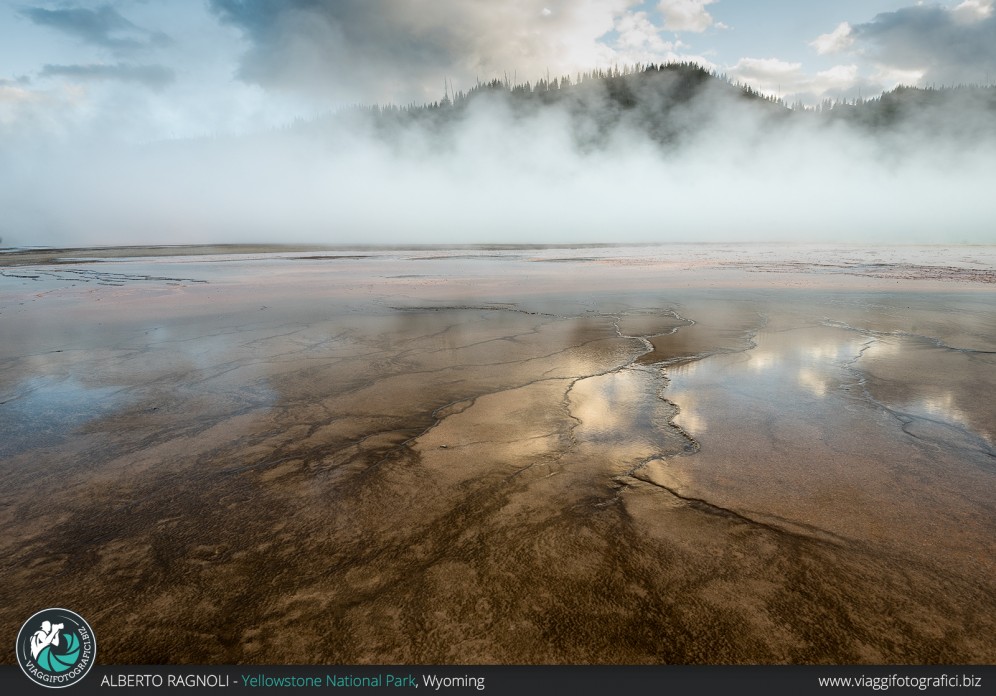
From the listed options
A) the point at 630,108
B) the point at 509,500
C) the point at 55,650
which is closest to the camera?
the point at 55,650

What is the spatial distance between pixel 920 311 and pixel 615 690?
21.9ft

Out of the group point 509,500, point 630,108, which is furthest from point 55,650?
point 630,108

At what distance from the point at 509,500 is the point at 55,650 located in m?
1.31

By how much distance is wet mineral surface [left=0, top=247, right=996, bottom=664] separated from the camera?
1210mm

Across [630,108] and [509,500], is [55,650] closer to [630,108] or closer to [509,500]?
[509,500]

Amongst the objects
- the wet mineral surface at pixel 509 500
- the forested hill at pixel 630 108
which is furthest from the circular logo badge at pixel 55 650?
the forested hill at pixel 630 108

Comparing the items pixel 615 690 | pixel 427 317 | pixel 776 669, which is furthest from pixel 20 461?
pixel 427 317

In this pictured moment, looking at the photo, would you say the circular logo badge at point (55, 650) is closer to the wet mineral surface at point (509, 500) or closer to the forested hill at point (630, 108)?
the wet mineral surface at point (509, 500)

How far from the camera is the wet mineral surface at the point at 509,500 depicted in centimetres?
121

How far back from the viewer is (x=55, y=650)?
1215 mm

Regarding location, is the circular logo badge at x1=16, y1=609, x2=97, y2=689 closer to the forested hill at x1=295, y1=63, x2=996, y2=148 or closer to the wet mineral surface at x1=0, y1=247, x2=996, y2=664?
the wet mineral surface at x1=0, y1=247, x2=996, y2=664

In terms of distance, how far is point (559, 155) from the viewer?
13562 cm

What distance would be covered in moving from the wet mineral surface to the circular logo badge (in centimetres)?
4

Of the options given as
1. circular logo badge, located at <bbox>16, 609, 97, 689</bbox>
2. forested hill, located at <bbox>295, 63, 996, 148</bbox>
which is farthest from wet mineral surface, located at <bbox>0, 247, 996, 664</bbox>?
forested hill, located at <bbox>295, 63, 996, 148</bbox>
